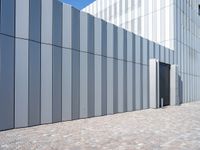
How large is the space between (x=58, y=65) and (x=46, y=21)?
88.8 inches

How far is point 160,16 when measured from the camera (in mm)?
28047

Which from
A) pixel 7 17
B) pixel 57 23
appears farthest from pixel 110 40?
pixel 7 17

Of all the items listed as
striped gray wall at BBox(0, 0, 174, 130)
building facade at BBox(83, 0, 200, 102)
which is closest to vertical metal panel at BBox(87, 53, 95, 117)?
striped gray wall at BBox(0, 0, 174, 130)

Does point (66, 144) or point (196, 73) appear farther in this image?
point (196, 73)

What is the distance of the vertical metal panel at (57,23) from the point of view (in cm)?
1195

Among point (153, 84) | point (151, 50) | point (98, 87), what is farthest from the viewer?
point (151, 50)

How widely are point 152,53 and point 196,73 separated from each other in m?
14.9

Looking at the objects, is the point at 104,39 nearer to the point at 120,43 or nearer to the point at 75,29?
the point at 120,43

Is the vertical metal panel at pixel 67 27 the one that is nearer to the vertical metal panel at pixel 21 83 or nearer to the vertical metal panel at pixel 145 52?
the vertical metal panel at pixel 21 83

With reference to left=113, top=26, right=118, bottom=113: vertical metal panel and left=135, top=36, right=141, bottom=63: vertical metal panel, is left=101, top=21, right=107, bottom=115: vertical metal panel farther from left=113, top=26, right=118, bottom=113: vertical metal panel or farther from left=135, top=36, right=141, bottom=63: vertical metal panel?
left=135, top=36, right=141, bottom=63: vertical metal panel

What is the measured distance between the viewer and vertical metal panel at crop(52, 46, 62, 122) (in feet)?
38.6

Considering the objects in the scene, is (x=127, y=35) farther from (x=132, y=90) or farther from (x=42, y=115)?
(x=42, y=115)

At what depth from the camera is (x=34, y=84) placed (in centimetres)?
1077

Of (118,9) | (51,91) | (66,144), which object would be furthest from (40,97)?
(118,9)
